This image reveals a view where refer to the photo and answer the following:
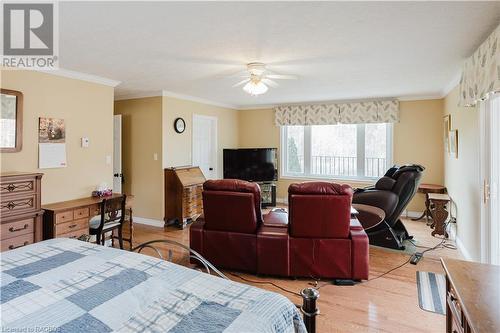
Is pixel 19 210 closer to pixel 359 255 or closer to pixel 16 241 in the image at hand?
pixel 16 241

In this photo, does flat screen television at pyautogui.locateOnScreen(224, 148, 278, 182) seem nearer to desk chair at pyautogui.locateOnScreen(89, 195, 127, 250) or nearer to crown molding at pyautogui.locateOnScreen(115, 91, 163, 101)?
crown molding at pyautogui.locateOnScreen(115, 91, 163, 101)

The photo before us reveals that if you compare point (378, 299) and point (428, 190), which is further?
point (428, 190)

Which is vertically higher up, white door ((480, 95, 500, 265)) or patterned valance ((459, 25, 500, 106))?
patterned valance ((459, 25, 500, 106))

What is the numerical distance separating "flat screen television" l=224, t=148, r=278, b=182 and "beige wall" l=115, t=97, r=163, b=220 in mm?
1841

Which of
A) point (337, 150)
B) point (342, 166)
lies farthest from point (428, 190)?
point (337, 150)

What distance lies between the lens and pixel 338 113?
20.6ft

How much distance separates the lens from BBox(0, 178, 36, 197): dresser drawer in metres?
2.70

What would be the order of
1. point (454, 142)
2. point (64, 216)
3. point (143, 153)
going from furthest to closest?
point (143, 153), point (454, 142), point (64, 216)

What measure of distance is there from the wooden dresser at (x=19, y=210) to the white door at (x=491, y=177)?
4.62 meters

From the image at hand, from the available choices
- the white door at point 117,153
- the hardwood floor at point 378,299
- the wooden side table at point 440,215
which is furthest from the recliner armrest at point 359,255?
the white door at point 117,153

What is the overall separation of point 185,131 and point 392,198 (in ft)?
12.7

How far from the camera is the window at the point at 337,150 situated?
6.21 meters

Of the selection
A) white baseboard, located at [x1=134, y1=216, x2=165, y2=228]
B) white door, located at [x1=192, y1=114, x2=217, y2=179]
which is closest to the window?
white door, located at [x1=192, y1=114, x2=217, y2=179]

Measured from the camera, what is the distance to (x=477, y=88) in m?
2.67
